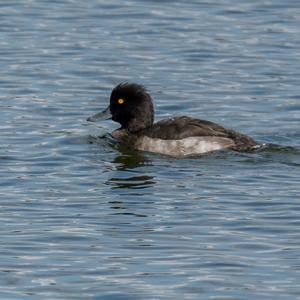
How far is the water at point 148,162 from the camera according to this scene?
1315cm

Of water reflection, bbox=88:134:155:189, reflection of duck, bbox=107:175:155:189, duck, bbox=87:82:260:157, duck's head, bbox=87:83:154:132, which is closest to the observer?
reflection of duck, bbox=107:175:155:189

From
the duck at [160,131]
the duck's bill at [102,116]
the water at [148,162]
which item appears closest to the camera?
the water at [148,162]

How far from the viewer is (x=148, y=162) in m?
18.6

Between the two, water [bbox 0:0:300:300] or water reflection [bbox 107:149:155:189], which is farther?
water reflection [bbox 107:149:155:189]

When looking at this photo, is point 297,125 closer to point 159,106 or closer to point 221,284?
point 159,106

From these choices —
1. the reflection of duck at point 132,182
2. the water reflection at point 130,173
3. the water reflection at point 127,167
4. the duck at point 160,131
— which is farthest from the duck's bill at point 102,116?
the reflection of duck at point 132,182

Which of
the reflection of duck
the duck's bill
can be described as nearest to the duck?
the duck's bill

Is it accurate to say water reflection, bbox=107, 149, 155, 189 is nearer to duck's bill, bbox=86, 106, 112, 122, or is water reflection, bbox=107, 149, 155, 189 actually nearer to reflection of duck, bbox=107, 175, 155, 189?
reflection of duck, bbox=107, 175, 155, 189

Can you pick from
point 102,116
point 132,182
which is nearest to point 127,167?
point 132,182

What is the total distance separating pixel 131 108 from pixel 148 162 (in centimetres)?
161

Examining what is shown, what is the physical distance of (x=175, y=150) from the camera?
1903 cm

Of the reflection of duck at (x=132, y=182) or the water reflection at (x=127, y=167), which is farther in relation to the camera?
the water reflection at (x=127, y=167)

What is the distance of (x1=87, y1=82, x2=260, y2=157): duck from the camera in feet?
62.0

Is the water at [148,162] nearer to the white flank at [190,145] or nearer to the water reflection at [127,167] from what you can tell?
the water reflection at [127,167]
